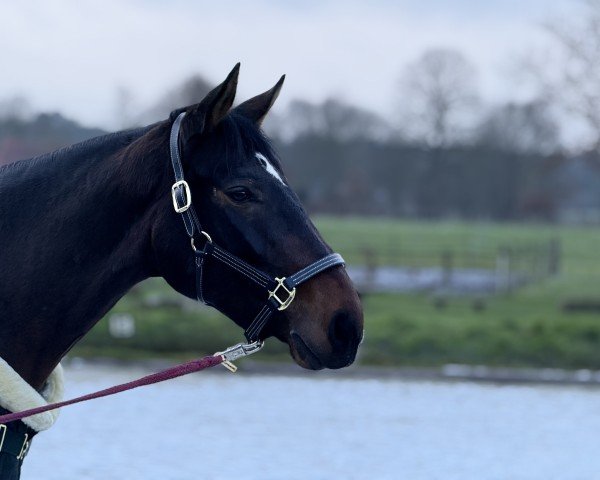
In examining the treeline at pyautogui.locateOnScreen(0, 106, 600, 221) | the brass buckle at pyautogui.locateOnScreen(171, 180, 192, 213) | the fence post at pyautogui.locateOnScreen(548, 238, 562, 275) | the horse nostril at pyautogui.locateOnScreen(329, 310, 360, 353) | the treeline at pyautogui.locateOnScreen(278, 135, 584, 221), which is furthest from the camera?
the treeline at pyautogui.locateOnScreen(278, 135, 584, 221)

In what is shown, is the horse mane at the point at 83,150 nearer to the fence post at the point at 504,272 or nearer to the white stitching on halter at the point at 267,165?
the white stitching on halter at the point at 267,165

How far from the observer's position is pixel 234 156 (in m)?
3.16

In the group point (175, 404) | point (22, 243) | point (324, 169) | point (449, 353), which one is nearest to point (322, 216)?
point (324, 169)

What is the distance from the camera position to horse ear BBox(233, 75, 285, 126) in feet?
11.0

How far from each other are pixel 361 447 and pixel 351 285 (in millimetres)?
7120

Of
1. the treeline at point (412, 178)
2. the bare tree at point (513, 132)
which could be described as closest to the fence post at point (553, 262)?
the treeline at point (412, 178)

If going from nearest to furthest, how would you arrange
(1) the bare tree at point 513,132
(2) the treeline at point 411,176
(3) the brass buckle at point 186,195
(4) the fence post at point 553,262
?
(3) the brass buckle at point 186,195 → (4) the fence post at point 553,262 → (2) the treeline at point 411,176 → (1) the bare tree at point 513,132

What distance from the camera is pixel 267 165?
318 cm

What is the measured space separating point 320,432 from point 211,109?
7907 millimetres

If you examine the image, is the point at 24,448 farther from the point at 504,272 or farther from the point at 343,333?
the point at 504,272

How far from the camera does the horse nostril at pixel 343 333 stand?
3004mm

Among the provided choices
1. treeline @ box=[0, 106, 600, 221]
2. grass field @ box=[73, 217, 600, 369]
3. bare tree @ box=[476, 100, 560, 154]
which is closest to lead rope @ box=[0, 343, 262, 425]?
grass field @ box=[73, 217, 600, 369]

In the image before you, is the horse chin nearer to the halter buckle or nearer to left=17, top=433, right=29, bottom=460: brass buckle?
the halter buckle

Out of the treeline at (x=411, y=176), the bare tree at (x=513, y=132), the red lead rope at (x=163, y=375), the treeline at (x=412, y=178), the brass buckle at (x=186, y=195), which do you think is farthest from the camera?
the bare tree at (x=513, y=132)
